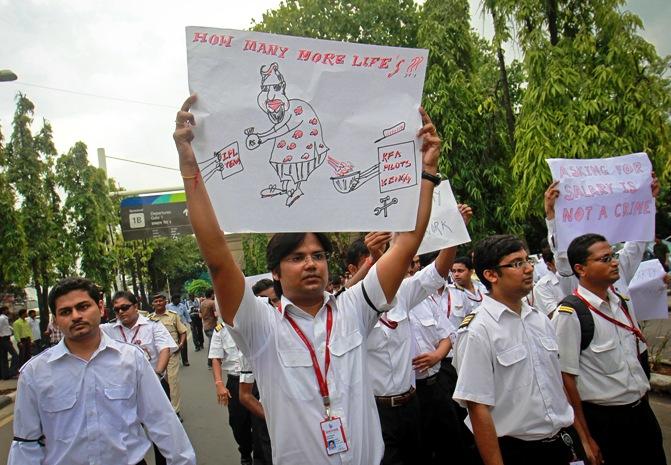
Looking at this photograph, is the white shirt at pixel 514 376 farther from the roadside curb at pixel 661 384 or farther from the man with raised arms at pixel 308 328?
the roadside curb at pixel 661 384

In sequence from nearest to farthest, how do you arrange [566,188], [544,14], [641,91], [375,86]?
[375,86], [566,188], [641,91], [544,14]

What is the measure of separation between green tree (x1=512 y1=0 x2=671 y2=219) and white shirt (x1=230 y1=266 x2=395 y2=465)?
7260 millimetres

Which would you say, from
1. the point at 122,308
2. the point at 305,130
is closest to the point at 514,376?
the point at 305,130

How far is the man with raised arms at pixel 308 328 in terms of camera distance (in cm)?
214

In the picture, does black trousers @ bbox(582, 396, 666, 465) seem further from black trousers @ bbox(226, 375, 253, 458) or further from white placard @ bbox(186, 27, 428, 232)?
black trousers @ bbox(226, 375, 253, 458)

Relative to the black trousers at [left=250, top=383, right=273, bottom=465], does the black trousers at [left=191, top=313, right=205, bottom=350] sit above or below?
below

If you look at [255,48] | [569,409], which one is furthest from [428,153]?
[569,409]

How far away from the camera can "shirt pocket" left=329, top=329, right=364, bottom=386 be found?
7.41 feet

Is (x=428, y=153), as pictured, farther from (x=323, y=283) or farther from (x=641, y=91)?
(x=641, y=91)

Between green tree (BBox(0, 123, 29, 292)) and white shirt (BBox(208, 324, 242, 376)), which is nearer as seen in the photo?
white shirt (BBox(208, 324, 242, 376))

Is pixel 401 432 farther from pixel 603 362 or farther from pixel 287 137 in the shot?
pixel 287 137

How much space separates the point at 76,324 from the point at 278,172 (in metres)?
1.63

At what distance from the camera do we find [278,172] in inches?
92.4

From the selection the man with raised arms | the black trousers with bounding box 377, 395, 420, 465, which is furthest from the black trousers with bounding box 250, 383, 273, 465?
the man with raised arms
